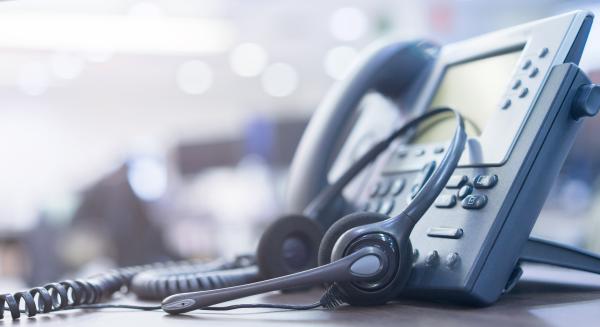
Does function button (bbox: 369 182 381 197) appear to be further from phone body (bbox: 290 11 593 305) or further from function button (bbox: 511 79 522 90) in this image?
function button (bbox: 511 79 522 90)

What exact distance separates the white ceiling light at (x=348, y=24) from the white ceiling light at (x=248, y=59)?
2.99ft

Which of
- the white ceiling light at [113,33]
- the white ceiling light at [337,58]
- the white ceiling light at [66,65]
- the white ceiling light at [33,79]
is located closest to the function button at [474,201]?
the white ceiling light at [113,33]

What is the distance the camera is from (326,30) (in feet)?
23.0

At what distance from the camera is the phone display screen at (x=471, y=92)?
0.59 metres

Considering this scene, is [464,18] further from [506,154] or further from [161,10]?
[506,154]

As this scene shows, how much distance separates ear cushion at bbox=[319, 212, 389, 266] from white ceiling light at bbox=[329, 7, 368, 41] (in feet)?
19.1

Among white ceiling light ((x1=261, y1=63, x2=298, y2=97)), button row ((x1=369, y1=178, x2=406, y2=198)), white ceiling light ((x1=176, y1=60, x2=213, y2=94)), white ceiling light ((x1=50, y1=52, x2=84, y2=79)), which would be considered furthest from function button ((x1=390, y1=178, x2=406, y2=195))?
white ceiling light ((x1=261, y1=63, x2=298, y2=97))

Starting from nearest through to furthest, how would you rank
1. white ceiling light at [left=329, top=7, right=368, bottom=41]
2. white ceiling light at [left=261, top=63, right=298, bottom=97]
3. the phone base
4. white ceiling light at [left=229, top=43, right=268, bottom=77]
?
the phone base, white ceiling light at [left=329, top=7, right=368, bottom=41], white ceiling light at [left=229, top=43, right=268, bottom=77], white ceiling light at [left=261, top=63, right=298, bottom=97]

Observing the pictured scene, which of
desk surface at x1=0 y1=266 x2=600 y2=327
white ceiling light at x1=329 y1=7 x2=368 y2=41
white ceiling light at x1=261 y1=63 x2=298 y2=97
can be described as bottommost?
desk surface at x1=0 y1=266 x2=600 y2=327

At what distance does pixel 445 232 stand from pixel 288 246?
0.59ft

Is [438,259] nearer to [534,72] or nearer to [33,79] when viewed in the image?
[534,72]

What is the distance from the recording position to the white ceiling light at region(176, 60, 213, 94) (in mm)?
7957

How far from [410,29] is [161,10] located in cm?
235

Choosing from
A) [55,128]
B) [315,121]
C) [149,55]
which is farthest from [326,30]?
[315,121]
